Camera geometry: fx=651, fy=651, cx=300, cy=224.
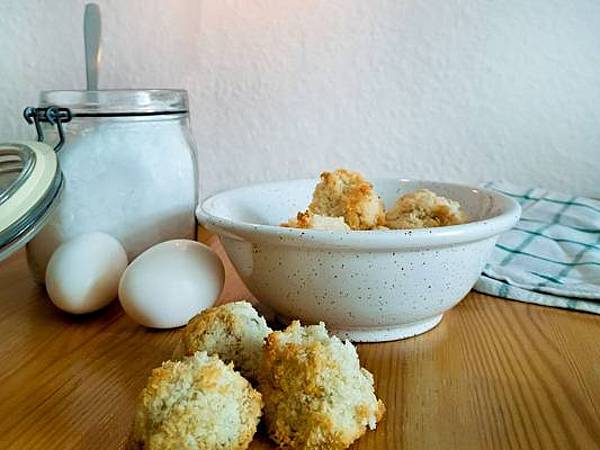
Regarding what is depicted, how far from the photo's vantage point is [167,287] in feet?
2.12

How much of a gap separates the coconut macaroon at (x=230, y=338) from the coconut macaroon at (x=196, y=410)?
0.06 metres

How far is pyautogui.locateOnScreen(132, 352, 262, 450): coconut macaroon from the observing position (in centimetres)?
41

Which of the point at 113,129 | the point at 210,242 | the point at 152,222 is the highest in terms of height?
the point at 113,129

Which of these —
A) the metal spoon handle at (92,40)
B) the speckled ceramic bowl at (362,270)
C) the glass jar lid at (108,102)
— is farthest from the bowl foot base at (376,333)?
the metal spoon handle at (92,40)

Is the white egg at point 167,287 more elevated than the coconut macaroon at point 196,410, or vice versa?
the coconut macaroon at point 196,410

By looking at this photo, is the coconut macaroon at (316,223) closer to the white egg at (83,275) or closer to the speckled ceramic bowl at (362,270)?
the speckled ceramic bowl at (362,270)

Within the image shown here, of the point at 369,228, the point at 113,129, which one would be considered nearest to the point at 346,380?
the point at 369,228

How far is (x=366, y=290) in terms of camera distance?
59cm

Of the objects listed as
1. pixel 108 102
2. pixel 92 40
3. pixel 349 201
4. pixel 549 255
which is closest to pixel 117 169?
pixel 108 102

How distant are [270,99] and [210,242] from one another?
255 mm

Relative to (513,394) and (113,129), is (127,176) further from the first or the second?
(513,394)

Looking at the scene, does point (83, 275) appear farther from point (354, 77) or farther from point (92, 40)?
point (354, 77)

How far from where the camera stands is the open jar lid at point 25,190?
0.58m

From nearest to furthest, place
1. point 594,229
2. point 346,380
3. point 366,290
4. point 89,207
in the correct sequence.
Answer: point 346,380, point 366,290, point 89,207, point 594,229
